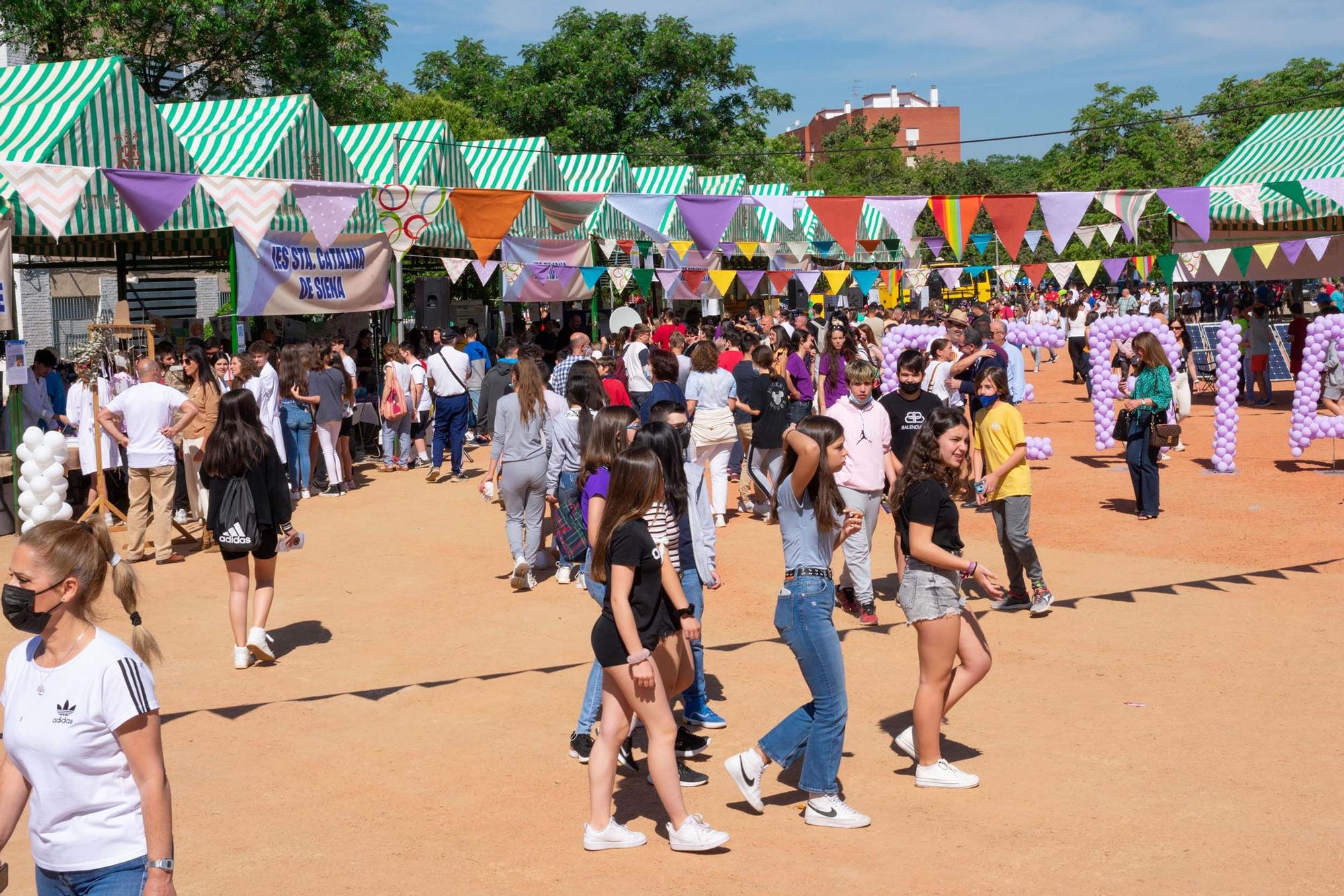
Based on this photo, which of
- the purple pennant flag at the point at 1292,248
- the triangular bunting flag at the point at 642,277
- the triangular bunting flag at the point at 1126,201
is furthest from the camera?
the purple pennant flag at the point at 1292,248

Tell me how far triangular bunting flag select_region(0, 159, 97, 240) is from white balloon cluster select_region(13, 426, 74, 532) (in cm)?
210

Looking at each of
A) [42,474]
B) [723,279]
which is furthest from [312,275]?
[723,279]

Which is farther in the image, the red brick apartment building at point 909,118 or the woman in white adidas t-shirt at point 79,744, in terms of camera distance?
the red brick apartment building at point 909,118

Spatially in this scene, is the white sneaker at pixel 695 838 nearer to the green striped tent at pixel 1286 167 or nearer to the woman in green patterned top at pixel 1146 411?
the woman in green patterned top at pixel 1146 411

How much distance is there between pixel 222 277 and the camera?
3022 centimetres

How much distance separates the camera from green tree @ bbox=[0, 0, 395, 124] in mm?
27016

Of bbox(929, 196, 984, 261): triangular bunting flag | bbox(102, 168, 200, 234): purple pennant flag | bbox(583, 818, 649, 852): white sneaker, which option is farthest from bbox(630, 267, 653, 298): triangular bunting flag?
bbox(583, 818, 649, 852): white sneaker

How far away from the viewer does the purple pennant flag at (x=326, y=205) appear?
46.8ft

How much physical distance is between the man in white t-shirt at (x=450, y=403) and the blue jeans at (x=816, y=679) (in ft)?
33.6

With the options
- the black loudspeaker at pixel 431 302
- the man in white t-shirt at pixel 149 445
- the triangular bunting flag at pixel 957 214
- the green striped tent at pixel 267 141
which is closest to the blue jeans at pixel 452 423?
the green striped tent at pixel 267 141

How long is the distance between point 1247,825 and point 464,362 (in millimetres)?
11341

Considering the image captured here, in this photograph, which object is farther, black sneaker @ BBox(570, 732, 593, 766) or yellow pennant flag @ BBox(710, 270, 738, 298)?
yellow pennant flag @ BBox(710, 270, 738, 298)

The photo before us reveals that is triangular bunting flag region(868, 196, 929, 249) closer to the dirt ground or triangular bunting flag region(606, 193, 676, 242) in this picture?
triangular bunting flag region(606, 193, 676, 242)

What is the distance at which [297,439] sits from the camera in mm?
13727
